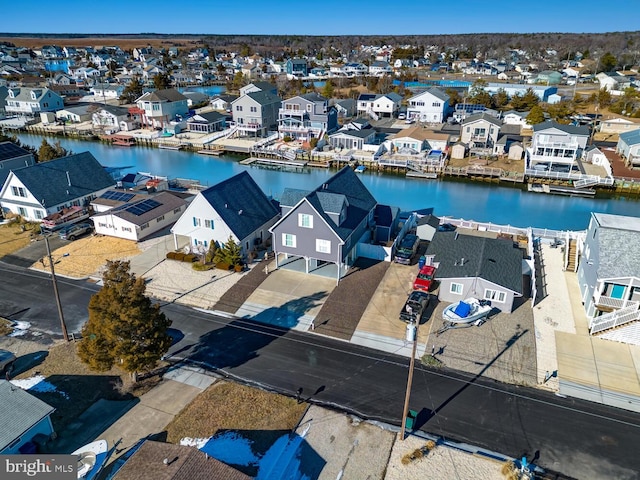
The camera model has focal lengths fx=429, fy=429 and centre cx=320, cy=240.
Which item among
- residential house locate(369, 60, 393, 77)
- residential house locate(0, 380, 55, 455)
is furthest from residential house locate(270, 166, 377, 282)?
residential house locate(369, 60, 393, 77)

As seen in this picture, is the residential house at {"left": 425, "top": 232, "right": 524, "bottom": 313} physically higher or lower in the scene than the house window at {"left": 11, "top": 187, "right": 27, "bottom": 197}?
lower

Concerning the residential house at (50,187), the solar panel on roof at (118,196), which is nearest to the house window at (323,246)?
the solar panel on roof at (118,196)

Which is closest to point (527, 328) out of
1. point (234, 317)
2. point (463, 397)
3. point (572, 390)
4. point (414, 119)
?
point (572, 390)

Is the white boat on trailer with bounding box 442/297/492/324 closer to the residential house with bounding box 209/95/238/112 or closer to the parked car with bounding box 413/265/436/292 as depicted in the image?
the parked car with bounding box 413/265/436/292

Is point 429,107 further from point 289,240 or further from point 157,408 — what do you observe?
point 157,408

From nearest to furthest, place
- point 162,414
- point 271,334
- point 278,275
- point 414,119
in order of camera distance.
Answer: point 162,414
point 271,334
point 278,275
point 414,119

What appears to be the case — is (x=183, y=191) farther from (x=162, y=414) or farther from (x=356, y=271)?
(x=162, y=414)

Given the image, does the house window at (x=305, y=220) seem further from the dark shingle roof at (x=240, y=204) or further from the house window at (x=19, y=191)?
the house window at (x=19, y=191)
